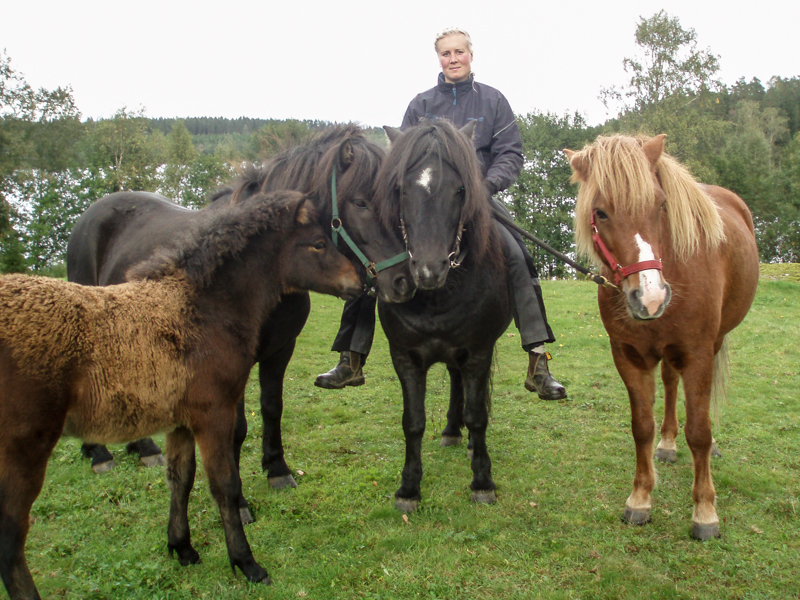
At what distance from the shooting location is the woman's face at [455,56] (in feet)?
17.3

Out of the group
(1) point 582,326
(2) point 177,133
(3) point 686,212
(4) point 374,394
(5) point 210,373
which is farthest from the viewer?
(2) point 177,133

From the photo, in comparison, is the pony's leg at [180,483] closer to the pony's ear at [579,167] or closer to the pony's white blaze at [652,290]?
the pony's white blaze at [652,290]

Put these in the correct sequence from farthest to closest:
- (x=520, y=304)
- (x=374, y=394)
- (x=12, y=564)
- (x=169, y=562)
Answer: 1. (x=374, y=394)
2. (x=520, y=304)
3. (x=169, y=562)
4. (x=12, y=564)

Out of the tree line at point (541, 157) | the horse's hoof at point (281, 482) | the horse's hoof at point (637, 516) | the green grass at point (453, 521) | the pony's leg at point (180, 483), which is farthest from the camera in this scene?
the tree line at point (541, 157)

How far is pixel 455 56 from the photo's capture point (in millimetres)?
5258

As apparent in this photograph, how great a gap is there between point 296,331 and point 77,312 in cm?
198

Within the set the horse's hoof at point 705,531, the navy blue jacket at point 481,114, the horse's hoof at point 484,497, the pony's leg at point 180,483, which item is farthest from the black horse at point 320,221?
the horse's hoof at point 705,531

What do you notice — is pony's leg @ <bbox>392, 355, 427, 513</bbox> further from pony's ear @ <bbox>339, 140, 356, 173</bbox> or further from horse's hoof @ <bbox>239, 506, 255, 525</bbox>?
pony's ear @ <bbox>339, 140, 356, 173</bbox>

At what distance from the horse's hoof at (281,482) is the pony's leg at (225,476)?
4.87 feet

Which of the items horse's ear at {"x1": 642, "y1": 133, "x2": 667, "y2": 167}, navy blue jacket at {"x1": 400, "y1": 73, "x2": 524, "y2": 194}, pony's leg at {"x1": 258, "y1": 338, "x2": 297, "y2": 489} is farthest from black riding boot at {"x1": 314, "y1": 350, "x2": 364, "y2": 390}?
horse's ear at {"x1": 642, "y1": 133, "x2": 667, "y2": 167}

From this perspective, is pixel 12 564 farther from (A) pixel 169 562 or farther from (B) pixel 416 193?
(B) pixel 416 193

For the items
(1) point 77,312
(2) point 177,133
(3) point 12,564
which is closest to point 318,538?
(3) point 12,564

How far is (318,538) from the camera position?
4.07 metres

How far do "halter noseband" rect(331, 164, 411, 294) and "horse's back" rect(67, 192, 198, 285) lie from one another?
7.15ft
